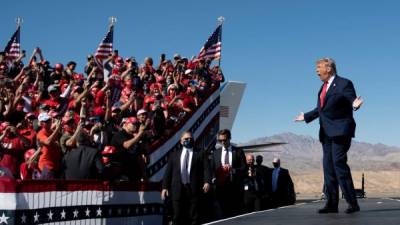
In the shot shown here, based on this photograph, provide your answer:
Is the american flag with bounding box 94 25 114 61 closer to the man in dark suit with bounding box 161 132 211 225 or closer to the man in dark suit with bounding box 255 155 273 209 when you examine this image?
the man in dark suit with bounding box 255 155 273 209

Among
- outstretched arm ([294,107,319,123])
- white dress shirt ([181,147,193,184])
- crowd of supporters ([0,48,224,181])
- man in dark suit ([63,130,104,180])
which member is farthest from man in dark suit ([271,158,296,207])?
outstretched arm ([294,107,319,123])

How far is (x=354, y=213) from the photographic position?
24.7ft

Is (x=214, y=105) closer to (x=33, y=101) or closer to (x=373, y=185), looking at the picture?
(x=33, y=101)

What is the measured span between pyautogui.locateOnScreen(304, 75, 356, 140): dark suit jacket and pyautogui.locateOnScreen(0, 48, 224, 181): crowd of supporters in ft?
10.8

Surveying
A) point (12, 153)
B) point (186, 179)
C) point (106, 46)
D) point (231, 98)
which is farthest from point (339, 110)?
point (231, 98)

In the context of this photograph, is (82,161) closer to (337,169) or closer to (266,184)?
(337,169)

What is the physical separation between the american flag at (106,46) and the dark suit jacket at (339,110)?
11029 mm

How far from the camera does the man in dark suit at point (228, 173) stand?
11688 millimetres

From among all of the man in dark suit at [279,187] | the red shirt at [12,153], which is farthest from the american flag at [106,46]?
the red shirt at [12,153]

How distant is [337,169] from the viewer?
760 centimetres

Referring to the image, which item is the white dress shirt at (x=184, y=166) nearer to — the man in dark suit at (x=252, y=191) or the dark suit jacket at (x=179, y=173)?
the dark suit jacket at (x=179, y=173)

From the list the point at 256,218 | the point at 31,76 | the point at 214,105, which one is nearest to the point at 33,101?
the point at 31,76

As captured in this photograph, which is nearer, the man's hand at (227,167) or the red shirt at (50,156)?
the red shirt at (50,156)

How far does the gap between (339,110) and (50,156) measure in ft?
13.8
